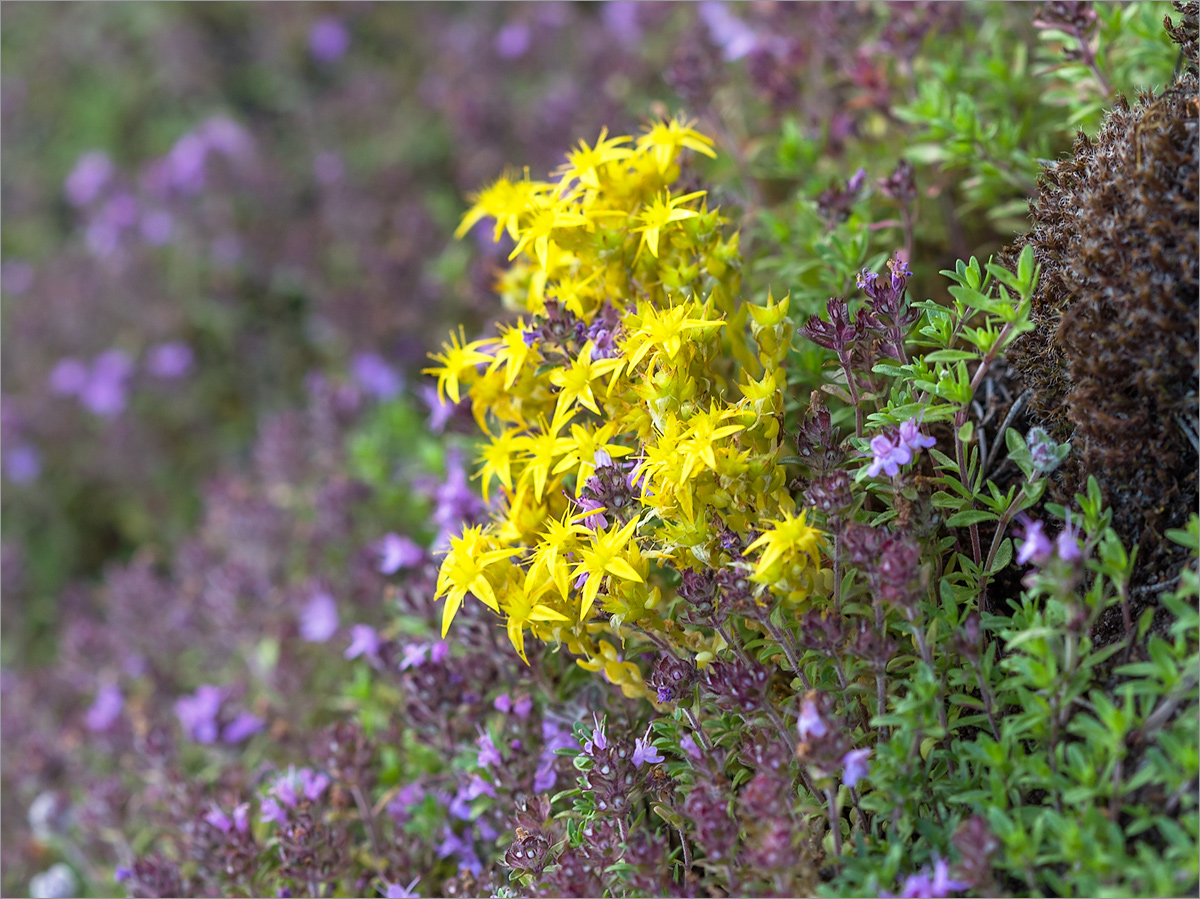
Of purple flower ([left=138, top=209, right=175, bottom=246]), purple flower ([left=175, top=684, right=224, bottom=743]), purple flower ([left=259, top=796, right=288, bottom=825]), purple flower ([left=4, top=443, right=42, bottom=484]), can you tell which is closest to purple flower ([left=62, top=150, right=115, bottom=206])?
purple flower ([left=138, top=209, right=175, bottom=246])

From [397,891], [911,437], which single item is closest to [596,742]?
[397,891]

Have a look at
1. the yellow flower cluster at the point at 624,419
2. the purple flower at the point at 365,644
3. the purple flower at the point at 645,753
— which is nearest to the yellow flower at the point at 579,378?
the yellow flower cluster at the point at 624,419

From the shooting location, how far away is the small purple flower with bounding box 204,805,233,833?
2357 millimetres

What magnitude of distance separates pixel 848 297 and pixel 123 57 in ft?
15.9

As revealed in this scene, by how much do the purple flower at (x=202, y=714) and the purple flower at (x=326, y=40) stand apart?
356 centimetres

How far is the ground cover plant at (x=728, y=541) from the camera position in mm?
1653

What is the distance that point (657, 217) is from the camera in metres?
2.06

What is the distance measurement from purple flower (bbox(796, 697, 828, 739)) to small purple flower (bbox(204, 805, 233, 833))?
1.42 metres

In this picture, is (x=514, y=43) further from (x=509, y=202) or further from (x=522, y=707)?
(x=522, y=707)

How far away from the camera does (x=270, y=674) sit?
3.05 m

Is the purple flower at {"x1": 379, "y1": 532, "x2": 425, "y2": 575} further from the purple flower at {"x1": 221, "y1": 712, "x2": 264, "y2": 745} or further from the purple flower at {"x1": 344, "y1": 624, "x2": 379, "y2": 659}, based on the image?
the purple flower at {"x1": 221, "y1": 712, "x2": 264, "y2": 745}

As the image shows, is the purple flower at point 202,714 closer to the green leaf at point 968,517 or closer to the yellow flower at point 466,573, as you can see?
the yellow flower at point 466,573

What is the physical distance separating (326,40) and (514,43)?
120cm

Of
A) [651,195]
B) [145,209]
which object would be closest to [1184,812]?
[651,195]
